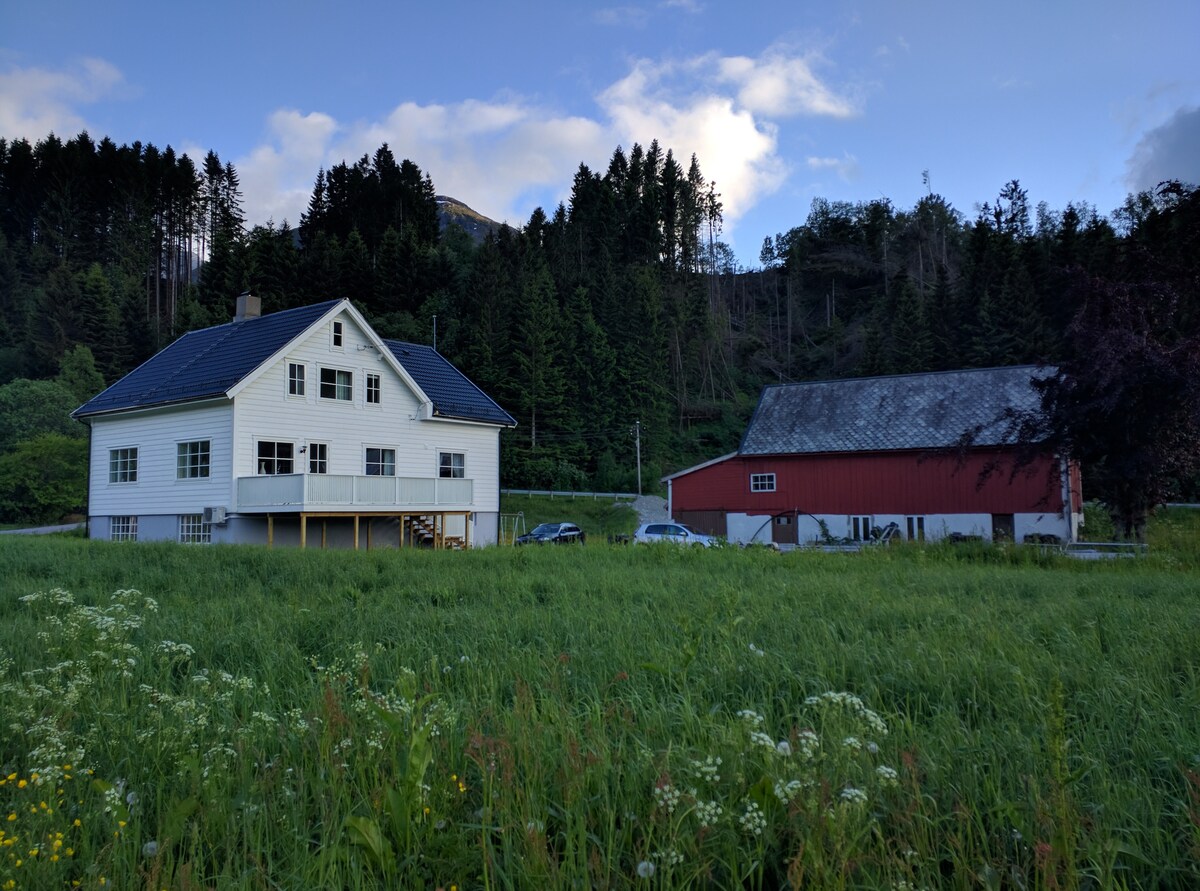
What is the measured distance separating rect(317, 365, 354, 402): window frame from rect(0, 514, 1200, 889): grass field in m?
20.8

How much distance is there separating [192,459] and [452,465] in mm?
9353

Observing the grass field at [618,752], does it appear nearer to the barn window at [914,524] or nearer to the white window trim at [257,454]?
the white window trim at [257,454]

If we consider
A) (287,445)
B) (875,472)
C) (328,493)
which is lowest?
(328,493)

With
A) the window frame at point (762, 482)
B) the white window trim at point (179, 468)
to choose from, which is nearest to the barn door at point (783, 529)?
the window frame at point (762, 482)

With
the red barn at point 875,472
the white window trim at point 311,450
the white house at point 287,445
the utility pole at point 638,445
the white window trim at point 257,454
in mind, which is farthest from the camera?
the utility pole at point 638,445

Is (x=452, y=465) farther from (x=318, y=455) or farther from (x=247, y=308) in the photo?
(x=247, y=308)

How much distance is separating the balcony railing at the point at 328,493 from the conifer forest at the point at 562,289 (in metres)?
31.7

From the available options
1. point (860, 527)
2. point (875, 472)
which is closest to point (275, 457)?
point (860, 527)

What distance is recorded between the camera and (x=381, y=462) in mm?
30312

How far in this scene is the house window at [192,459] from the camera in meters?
27.1

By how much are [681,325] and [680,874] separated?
7639cm

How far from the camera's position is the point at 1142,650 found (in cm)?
622

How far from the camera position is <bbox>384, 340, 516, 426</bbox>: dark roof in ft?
107

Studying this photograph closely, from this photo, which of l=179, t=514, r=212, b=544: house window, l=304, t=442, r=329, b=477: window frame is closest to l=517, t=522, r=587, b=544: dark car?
l=304, t=442, r=329, b=477: window frame
